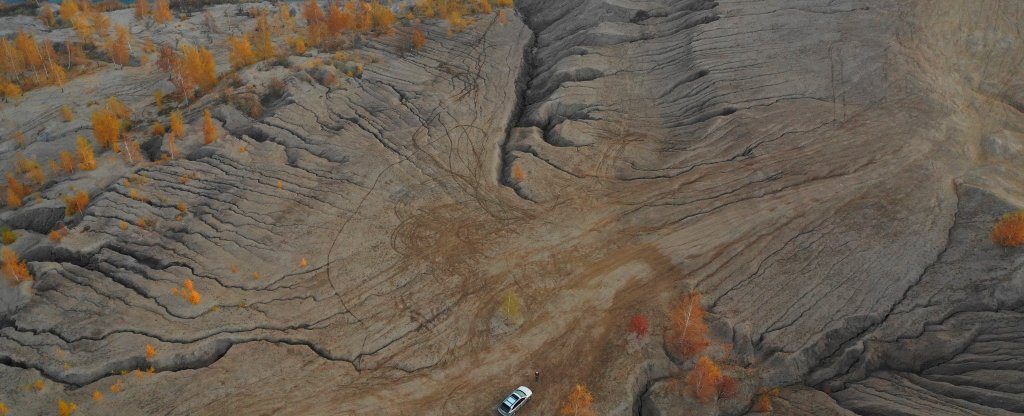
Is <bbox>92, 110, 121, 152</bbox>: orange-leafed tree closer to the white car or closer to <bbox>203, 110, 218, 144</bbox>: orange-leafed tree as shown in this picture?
<bbox>203, 110, 218, 144</bbox>: orange-leafed tree

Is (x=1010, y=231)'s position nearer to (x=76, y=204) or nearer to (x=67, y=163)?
(x=76, y=204)

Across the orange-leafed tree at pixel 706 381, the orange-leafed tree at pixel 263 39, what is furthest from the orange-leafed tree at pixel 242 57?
the orange-leafed tree at pixel 706 381

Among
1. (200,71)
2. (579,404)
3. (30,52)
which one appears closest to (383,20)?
(200,71)

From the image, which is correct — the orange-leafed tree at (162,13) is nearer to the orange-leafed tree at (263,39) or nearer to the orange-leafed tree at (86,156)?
the orange-leafed tree at (263,39)

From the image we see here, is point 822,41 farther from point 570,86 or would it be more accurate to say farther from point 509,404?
point 509,404

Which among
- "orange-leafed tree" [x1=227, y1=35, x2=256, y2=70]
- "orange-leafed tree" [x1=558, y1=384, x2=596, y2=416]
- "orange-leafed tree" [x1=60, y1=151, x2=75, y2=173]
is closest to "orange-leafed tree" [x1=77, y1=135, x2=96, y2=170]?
"orange-leafed tree" [x1=60, y1=151, x2=75, y2=173]

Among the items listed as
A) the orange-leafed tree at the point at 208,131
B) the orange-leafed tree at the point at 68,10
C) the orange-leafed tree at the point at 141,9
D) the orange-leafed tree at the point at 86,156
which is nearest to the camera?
the orange-leafed tree at the point at 86,156
